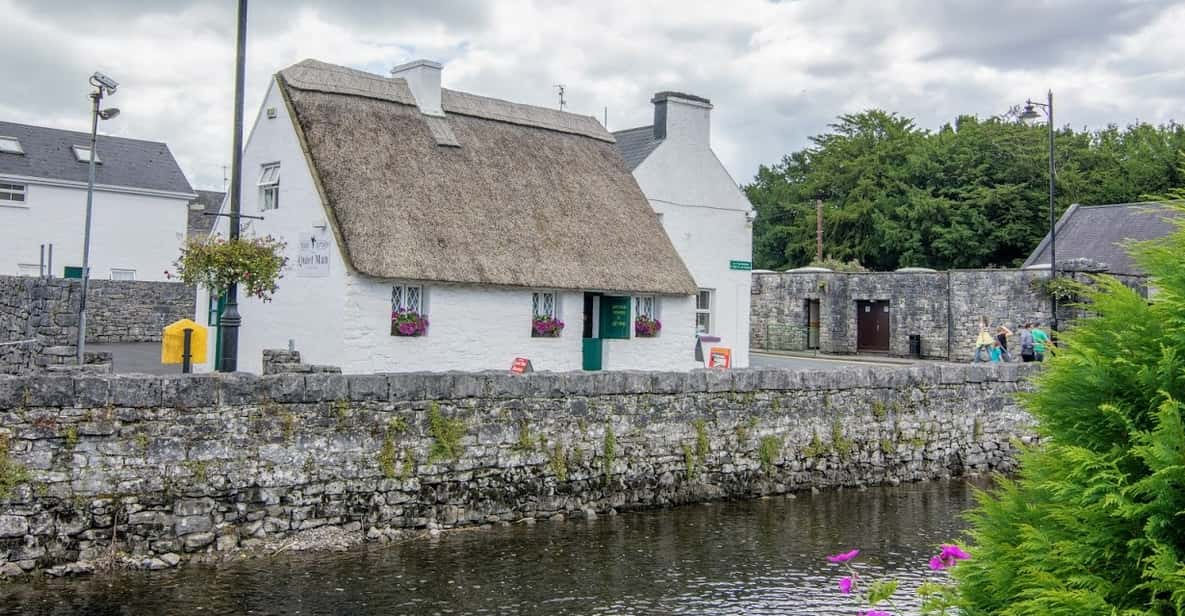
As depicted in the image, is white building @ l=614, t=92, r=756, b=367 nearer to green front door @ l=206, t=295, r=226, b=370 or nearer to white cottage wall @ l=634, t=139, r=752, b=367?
white cottage wall @ l=634, t=139, r=752, b=367

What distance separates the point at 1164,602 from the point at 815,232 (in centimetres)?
5298

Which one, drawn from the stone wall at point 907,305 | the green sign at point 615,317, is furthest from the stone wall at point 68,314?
the stone wall at point 907,305

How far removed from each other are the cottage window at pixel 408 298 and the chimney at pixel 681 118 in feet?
28.9

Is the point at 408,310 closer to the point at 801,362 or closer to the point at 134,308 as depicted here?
the point at 801,362

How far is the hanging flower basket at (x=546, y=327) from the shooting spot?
61.5 ft

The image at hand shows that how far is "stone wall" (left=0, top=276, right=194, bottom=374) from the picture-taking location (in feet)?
55.9

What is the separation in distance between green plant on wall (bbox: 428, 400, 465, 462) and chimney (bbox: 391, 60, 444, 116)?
9.37 meters

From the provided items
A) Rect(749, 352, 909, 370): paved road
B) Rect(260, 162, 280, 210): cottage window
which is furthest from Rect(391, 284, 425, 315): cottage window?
Rect(749, 352, 909, 370): paved road

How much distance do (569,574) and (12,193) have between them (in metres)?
33.1

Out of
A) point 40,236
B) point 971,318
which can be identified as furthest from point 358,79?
point 40,236

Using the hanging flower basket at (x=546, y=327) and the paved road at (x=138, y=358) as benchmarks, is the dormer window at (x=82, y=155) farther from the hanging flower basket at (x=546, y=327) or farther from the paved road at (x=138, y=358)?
the hanging flower basket at (x=546, y=327)

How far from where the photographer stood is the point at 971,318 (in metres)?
30.8

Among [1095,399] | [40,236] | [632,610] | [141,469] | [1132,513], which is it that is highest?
[40,236]

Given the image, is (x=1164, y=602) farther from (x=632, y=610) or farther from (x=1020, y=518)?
(x=632, y=610)
